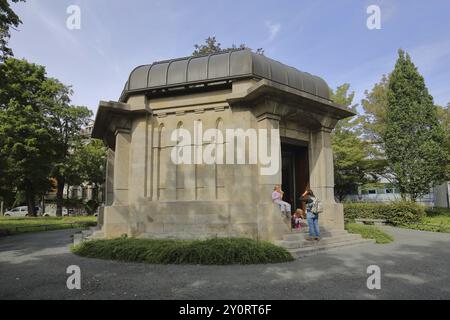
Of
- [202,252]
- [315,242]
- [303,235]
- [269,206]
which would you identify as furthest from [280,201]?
[202,252]

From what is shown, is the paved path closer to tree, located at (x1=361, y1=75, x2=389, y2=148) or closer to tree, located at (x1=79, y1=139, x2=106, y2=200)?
tree, located at (x1=361, y1=75, x2=389, y2=148)

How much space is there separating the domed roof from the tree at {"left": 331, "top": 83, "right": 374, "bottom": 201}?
16.9m

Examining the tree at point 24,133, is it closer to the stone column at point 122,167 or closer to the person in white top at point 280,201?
the stone column at point 122,167

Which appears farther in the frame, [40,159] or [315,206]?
[40,159]

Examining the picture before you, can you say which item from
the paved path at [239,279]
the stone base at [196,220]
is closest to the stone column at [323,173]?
the stone base at [196,220]

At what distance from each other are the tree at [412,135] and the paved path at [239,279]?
1676 cm

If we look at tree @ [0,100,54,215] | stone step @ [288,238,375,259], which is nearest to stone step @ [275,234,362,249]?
stone step @ [288,238,375,259]

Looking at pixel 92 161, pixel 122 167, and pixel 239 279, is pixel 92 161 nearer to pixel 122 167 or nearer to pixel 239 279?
pixel 122 167

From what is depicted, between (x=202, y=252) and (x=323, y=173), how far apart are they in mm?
7352
